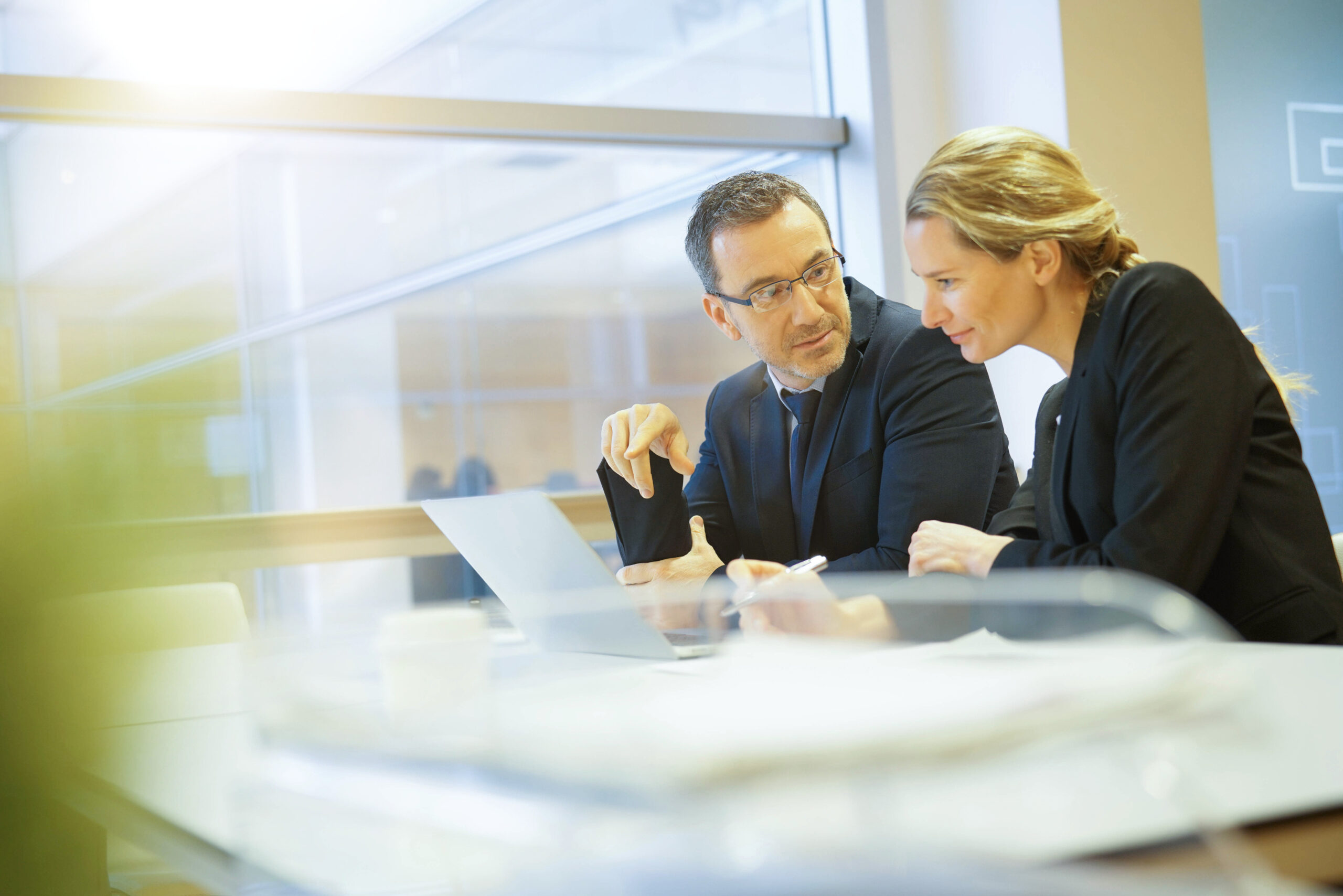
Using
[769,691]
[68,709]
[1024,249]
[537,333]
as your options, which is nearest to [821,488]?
[1024,249]

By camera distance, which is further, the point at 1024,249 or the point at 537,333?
the point at 537,333

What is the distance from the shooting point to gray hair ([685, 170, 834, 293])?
199cm

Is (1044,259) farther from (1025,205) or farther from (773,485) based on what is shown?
(773,485)

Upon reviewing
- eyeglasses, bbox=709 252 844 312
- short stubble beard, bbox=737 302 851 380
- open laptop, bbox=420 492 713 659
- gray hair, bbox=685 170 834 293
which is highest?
gray hair, bbox=685 170 834 293

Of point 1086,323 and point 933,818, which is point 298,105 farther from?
point 933,818

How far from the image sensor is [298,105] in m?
3.08

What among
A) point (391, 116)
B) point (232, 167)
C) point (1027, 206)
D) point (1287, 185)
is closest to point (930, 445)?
point (1027, 206)

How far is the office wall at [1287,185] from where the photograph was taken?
387 centimetres

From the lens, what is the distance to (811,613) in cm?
79

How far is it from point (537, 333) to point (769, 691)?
20433 millimetres

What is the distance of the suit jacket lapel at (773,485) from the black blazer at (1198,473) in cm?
71

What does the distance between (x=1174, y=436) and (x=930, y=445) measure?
23.1 inches

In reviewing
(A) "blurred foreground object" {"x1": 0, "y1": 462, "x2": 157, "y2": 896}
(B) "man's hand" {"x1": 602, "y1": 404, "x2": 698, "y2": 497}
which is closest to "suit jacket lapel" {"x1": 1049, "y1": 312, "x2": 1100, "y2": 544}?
(B) "man's hand" {"x1": 602, "y1": 404, "x2": 698, "y2": 497}

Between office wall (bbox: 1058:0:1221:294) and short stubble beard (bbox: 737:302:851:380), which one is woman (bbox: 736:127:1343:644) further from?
office wall (bbox: 1058:0:1221:294)
